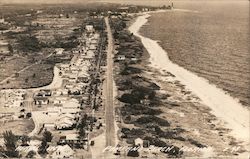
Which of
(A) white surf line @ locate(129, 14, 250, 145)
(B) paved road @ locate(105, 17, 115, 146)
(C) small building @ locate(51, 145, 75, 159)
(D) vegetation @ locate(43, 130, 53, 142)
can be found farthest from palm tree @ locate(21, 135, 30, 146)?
(A) white surf line @ locate(129, 14, 250, 145)

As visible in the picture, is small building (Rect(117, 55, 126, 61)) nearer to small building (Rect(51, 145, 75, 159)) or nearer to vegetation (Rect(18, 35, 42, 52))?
vegetation (Rect(18, 35, 42, 52))

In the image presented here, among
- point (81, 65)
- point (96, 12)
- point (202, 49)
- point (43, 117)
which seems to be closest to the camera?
point (43, 117)

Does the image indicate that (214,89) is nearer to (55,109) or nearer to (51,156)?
(55,109)

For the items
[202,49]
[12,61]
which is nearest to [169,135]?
[12,61]

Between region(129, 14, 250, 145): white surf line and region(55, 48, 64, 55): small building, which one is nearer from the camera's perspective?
region(129, 14, 250, 145): white surf line

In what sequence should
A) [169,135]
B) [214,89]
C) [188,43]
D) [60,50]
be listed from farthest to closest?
[188,43]
[60,50]
[214,89]
[169,135]

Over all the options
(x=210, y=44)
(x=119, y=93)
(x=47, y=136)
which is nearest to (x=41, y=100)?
(x=119, y=93)
